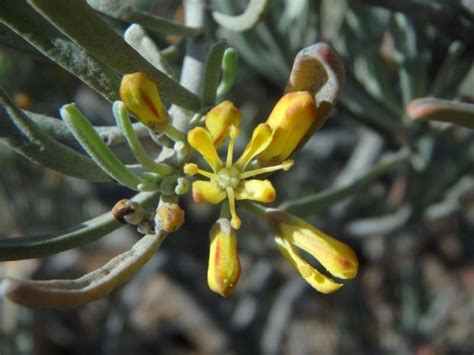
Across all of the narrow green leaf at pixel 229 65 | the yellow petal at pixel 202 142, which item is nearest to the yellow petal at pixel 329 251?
the yellow petal at pixel 202 142

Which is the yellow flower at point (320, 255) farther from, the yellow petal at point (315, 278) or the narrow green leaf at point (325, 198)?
the narrow green leaf at point (325, 198)

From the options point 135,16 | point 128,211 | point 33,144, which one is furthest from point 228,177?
point 135,16

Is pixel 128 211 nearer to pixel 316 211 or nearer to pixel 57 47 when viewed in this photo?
pixel 57 47

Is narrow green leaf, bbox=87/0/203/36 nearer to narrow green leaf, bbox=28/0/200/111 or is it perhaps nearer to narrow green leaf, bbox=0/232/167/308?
narrow green leaf, bbox=28/0/200/111

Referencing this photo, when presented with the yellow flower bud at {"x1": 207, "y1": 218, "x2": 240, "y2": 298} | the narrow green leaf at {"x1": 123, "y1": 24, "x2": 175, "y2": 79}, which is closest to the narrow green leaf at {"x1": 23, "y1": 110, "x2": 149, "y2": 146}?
the narrow green leaf at {"x1": 123, "y1": 24, "x2": 175, "y2": 79}

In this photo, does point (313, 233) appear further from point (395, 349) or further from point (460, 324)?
point (460, 324)

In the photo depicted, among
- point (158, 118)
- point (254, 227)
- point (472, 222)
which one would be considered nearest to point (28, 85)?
point (254, 227)
